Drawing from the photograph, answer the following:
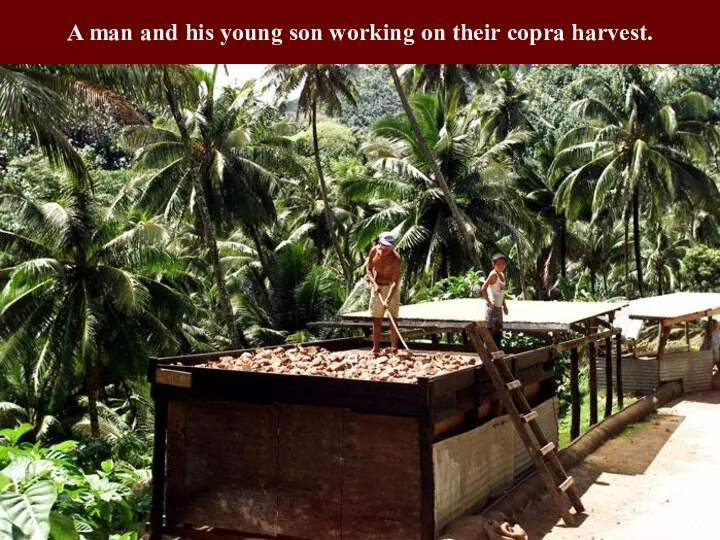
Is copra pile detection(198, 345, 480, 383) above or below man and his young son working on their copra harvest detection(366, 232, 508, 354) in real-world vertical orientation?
below

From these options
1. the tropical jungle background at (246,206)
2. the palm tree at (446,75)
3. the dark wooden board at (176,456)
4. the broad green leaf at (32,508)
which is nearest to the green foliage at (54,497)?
the broad green leaf at (32,508)

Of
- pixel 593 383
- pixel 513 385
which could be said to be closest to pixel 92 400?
pixel 593 383

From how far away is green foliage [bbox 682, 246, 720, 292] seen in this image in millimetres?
34750

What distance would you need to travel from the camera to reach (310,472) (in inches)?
291

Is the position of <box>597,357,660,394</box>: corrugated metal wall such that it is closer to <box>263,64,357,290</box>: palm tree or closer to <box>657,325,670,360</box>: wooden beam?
<box>657,325,670,360</box>: wooden beam

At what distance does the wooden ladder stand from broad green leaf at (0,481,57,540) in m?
4.33

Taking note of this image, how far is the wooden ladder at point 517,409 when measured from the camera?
8.15 meters

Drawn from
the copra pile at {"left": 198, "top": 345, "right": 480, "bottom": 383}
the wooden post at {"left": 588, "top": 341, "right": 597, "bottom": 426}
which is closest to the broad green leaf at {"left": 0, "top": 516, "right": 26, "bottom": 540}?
the copra pile at {"left": 198, "top": 345, "right": 480, "bottom": 383}

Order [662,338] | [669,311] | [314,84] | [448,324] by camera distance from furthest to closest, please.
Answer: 1. [314,84]
2. [669,311]
3. [662,338]
4. [448,324]

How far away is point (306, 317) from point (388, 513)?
19659mm

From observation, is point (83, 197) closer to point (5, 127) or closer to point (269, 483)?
point (5, 127)

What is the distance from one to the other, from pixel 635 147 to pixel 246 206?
13.3 m

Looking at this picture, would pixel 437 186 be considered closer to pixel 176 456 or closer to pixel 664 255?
pixel 176 456

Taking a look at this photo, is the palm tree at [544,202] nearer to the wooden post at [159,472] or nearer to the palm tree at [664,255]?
the palm tree at [664,255]
